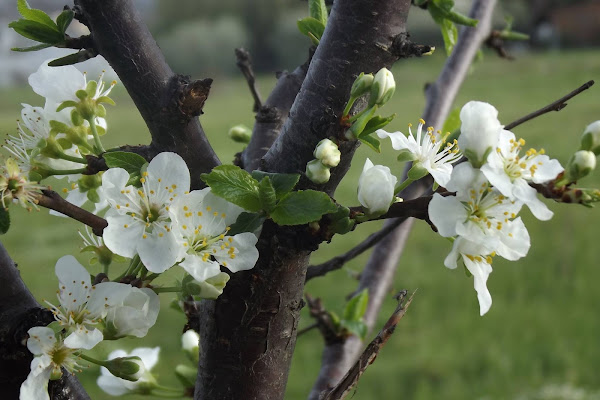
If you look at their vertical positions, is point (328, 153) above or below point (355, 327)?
above

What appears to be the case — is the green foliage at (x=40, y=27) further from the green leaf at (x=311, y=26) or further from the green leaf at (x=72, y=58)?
the green leaf at (x=311, y=26)

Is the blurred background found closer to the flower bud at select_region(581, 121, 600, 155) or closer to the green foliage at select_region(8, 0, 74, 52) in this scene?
the green foliage at select_region(8, 0, 74, 52)

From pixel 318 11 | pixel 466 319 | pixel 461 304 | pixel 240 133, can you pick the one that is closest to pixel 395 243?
pixel 240 133

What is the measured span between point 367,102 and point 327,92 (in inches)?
1.3

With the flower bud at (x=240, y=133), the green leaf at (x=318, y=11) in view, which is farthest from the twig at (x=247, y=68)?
the green leaf at (x=318, y=11)

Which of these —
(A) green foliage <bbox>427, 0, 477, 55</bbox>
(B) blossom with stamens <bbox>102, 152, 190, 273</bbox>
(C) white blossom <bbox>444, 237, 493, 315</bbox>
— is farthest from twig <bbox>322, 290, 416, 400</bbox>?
(A) green foliage <bbox>427, 0, 477, 55</bbox>

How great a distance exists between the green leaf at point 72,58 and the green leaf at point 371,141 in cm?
20

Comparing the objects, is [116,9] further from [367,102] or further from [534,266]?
[534,266]

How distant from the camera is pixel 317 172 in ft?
1.35

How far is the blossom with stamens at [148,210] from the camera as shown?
15.5 inches

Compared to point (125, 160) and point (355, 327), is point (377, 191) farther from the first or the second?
point (355, 327)

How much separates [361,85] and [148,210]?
0.16 m

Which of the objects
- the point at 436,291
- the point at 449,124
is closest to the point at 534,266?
the point at 436,291

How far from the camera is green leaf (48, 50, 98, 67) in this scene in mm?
459
